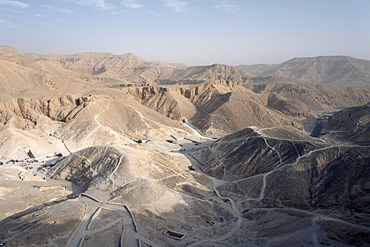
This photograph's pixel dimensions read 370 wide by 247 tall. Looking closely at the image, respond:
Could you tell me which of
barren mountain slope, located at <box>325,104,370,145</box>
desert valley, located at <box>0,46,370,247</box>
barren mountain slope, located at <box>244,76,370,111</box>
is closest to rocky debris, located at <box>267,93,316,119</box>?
barren mountain slope, located at <box>244,76,370,111</box>

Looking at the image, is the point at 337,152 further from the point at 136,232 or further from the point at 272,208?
the point at 136,232

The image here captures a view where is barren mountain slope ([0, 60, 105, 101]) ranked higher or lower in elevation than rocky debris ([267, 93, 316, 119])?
higher

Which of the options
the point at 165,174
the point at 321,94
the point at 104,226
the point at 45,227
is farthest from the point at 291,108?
the point at 45,227

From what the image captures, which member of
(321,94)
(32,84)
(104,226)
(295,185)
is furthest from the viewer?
(321,94)

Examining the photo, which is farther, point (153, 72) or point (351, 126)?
point (153, 72)

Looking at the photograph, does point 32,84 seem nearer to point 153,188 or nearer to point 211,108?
point 211,108

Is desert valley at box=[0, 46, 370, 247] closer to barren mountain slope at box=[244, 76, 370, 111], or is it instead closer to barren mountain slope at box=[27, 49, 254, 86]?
barren mountain slope at box=[244, 76, 370, 111]

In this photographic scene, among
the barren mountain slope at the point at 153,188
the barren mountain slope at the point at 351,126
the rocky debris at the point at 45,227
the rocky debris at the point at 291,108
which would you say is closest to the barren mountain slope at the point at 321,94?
the rocky debris at the point at 291,108

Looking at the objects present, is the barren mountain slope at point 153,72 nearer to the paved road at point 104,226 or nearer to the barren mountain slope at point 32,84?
the barren mountain slope at point 32,84
